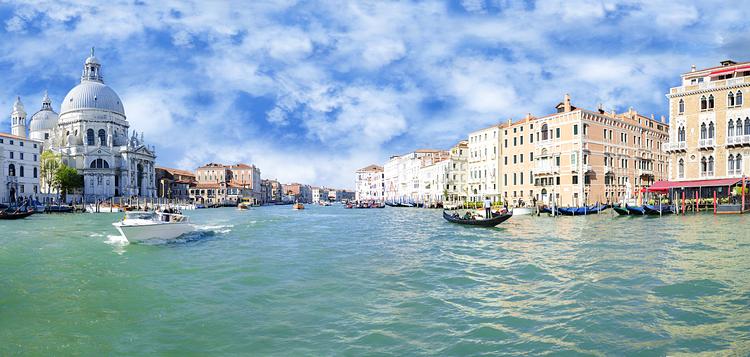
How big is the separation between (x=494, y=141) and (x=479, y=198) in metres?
5.82

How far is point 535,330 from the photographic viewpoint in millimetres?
5617

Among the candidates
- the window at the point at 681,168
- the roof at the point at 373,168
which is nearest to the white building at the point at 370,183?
the roof at the point at 373,168

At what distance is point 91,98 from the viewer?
69.9 meters

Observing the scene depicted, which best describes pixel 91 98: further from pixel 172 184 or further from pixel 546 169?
pixel 546 169

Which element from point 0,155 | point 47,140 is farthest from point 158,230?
point 47,140

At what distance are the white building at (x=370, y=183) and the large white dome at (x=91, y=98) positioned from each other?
43.5 meters

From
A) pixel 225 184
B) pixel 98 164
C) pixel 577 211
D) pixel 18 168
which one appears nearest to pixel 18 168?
pixel 18 168

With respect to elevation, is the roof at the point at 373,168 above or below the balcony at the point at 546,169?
above

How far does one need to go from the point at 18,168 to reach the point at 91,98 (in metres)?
22.8

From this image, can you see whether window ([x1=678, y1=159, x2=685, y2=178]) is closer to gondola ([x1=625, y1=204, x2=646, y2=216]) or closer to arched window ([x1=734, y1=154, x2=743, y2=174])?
arched window ([x1=734, y1=154, x2=743, y2=174])

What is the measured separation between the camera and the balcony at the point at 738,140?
87.7ft

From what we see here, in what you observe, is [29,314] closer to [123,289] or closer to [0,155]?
[123,289]

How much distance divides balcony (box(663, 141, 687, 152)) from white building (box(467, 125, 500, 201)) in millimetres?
14728

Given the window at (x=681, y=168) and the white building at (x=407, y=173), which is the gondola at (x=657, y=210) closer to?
the window at (x=681, y=168)
